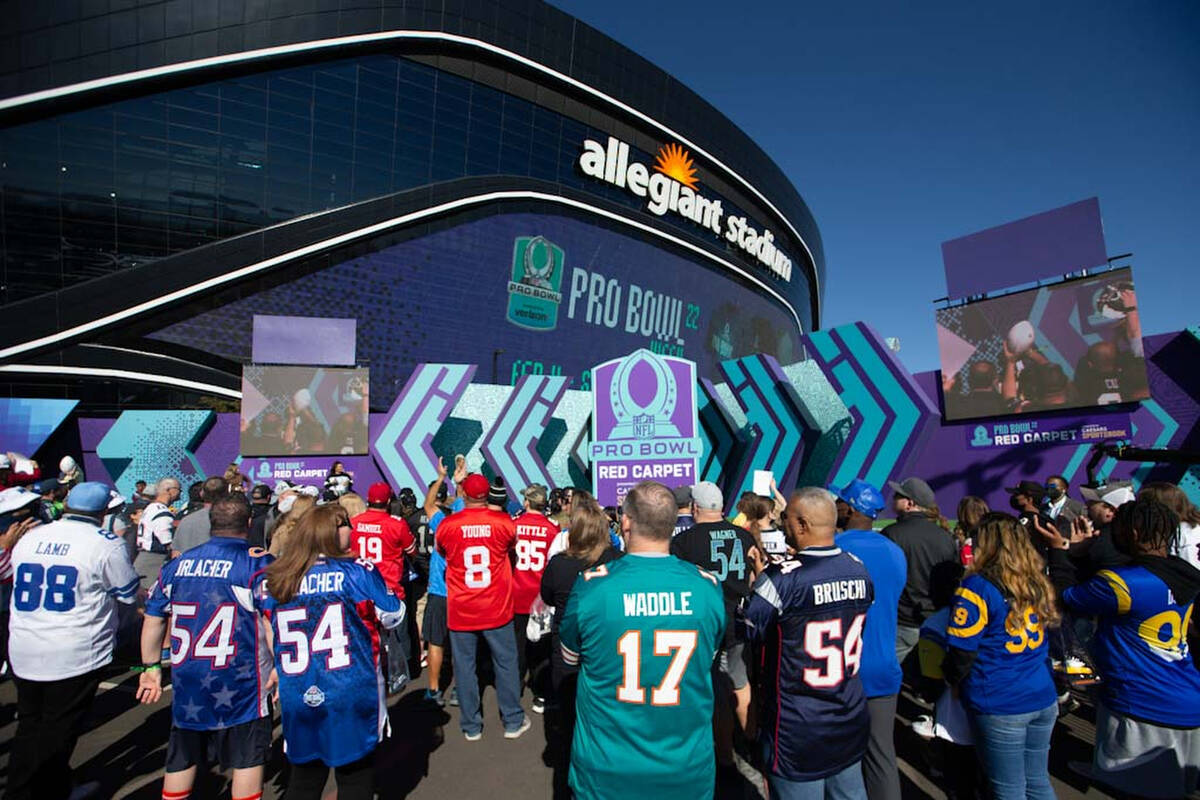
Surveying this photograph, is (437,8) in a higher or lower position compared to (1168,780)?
higher

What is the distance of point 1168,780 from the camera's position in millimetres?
2947

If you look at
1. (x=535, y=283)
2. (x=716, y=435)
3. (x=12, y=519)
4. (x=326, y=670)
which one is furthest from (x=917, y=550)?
(x=535, y=283)

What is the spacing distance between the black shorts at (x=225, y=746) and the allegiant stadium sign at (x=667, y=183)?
27.0 m

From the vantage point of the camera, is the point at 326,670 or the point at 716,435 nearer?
the point at 326,670

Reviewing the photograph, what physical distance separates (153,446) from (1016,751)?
21.8 m

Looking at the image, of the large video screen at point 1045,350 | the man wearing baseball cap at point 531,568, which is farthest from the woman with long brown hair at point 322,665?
the large video screen at point 1045,350

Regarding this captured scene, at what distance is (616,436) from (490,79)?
1831 cm

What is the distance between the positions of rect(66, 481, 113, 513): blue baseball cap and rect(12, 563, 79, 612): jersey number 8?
1.22 feet

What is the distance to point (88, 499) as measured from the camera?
12.3 ft

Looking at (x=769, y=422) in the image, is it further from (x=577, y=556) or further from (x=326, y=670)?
(x=326, y=670)

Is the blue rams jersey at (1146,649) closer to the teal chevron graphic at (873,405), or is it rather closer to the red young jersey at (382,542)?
the red young jersey at (382,542)

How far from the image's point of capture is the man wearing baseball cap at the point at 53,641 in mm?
3625

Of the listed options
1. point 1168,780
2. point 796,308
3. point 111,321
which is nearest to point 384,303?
point 111,321

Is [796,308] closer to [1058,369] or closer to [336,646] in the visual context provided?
[1058,369]
